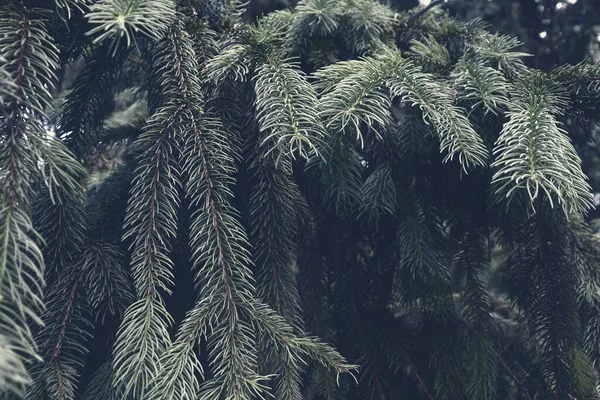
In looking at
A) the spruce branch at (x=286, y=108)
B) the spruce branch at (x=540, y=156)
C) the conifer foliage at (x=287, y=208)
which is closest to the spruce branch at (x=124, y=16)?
the conifer foliage at (x=287, y=208)

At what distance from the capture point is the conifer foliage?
30.5 inches

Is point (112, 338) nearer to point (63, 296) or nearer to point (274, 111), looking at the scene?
point (63, 296)

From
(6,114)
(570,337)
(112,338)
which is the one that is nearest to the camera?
(6,114)

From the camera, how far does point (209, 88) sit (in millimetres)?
969

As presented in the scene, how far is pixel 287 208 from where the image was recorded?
3.18 feet

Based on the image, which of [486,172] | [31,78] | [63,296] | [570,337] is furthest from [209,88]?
[570,337]

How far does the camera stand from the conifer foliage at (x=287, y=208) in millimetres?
774

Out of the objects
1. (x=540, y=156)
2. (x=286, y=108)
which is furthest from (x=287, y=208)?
(x=540, y=156)

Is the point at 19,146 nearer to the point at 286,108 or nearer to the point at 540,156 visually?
the point at 286,108

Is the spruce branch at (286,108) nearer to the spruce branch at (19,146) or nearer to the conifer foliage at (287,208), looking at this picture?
Result: the conifer foliage at (287,208)

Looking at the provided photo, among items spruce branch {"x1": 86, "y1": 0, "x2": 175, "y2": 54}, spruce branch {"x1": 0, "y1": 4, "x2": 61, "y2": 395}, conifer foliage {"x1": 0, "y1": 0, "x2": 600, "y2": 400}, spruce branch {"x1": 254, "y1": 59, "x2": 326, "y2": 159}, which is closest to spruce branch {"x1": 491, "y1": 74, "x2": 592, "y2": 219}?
conifer foliage {"x1": 0, "y1": 0, "x2": 600, "y2": 400}

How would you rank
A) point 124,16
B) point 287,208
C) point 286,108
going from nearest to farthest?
point 124,16 < point 286,108 < point 287,208

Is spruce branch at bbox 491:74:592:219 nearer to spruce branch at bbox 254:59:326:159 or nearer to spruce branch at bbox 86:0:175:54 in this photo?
spruce branch at bbox 254:59:326:159

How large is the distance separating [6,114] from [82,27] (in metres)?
0.29
